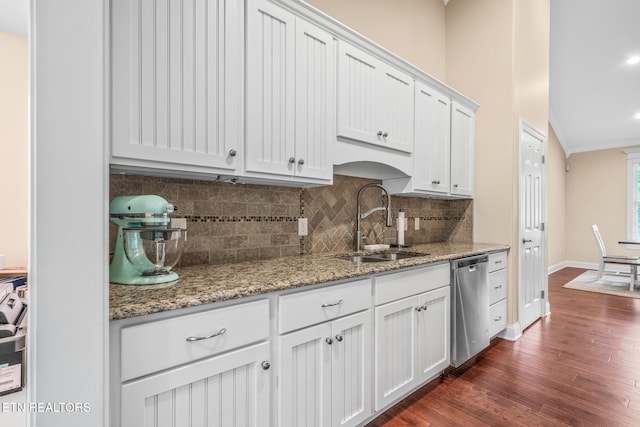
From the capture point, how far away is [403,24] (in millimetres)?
3076

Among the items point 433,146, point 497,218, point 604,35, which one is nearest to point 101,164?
point 433,146

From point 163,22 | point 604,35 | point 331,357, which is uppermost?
point 604,35

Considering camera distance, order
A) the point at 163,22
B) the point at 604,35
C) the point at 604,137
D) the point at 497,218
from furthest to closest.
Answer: the point at 604,137 → the point at 604,35 → the point at 497,218 → the point at 163,22

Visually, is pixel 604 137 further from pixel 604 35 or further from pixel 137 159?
pixel 137 159

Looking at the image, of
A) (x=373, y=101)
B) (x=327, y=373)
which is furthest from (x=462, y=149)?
(x=327, y=373)

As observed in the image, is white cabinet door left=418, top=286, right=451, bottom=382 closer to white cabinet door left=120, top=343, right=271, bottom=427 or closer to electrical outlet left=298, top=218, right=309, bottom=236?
electrical outlet left=298, top=218, right=309, bottom=236

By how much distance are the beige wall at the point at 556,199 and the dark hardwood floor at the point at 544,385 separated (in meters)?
3.50

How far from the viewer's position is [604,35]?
4.28 metres

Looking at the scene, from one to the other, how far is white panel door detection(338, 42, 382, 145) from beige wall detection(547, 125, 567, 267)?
5.89 meters

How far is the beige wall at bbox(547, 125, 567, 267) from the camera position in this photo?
6.48 meters

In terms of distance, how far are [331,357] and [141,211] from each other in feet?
3.43

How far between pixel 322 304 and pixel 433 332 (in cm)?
108

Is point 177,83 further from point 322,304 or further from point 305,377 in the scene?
point 305,377

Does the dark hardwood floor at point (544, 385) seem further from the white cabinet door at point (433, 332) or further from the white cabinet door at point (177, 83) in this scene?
the white cabinet door at point (177, 83)
